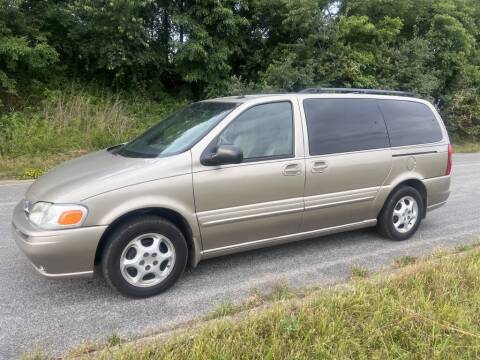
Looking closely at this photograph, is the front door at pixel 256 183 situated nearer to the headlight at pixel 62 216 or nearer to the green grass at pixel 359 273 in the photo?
the green grass at pixel 359 273

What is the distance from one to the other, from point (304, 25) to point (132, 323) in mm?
12742

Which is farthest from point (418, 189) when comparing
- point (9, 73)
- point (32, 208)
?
point (9, 73)

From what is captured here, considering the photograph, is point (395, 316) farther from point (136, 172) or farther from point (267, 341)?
point (136, 172)

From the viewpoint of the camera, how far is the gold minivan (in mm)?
3369

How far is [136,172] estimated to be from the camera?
11.6ft

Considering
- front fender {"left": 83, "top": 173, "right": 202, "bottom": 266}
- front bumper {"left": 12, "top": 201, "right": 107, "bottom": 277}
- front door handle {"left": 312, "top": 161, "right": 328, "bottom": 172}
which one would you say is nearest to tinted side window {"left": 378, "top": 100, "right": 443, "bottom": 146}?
front door handle {"left": 312, "top": 161, "right": 328, "bottom": 172}

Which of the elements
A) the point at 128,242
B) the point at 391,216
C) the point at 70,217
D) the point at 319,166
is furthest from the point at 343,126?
the point at 70,217

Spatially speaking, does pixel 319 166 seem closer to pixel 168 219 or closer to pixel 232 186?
pixel 232 186

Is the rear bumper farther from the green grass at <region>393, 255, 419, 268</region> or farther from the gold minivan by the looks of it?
the green grass at <region>393, 255, 419, 268</region>

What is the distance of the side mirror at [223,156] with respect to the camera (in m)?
3.67

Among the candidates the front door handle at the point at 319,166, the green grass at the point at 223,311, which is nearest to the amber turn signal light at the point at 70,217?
the green grass at the point at 223,311

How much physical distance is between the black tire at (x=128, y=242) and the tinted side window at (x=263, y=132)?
0.89m

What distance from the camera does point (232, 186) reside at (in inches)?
151

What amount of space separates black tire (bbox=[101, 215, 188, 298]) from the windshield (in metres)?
0.65
